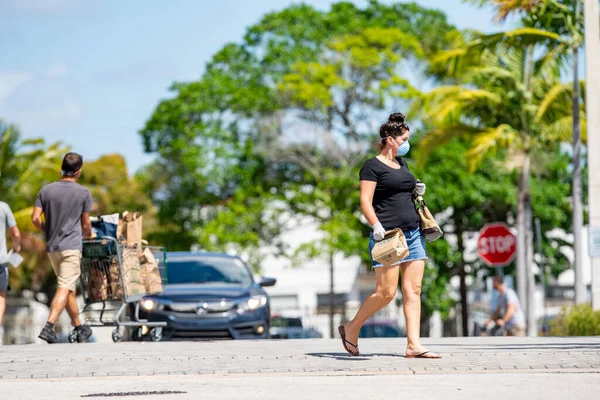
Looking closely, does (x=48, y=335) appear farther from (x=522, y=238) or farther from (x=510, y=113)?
(x=510, y=113)

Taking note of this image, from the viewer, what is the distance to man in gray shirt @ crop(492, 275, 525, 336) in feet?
68.4

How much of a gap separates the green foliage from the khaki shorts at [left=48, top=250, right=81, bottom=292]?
7140mm

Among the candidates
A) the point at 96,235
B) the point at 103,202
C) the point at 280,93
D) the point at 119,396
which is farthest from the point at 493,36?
the point at 103,202

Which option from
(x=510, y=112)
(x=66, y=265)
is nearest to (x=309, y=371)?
(x=66, y=265)

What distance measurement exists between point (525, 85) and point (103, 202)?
33.4m

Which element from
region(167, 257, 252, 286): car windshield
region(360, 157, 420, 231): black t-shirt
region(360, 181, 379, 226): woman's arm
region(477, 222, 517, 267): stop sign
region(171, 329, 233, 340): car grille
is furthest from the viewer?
region(477, 222, 517, 267): stop sign

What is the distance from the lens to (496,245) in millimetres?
25641

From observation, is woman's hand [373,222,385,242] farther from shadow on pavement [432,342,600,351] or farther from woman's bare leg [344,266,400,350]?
shadow on pavement [432,342,600,351]

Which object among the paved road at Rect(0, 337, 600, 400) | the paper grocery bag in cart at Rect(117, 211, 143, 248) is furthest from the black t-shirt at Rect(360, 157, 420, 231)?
the paper grocery bag in cart at Rect(117, 211, 143, 248)

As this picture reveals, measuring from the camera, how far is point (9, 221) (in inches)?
528

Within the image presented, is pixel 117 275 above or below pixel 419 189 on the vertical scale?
below

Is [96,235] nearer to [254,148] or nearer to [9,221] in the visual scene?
[9,221]

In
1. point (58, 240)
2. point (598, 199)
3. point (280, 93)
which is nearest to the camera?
point (58, 240)

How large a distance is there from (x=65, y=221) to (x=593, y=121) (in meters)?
8.74
